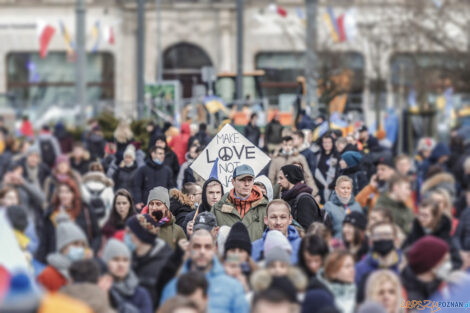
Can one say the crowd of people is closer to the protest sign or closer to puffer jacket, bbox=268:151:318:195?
the protest sign

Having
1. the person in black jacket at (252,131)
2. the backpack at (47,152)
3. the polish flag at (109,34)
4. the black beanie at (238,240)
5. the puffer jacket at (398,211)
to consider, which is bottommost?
the black beanie at (238,240)

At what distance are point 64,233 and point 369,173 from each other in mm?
8693

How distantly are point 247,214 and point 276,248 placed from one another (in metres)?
2.93

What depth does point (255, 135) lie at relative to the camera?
23938 mm

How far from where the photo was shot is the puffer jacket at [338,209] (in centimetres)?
1180

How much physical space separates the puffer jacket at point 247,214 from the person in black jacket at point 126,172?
184 inches

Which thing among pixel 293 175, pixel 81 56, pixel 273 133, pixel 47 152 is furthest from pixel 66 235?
pixel 81 56

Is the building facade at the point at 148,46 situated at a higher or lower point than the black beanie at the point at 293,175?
higher

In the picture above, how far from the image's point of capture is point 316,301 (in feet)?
25.8

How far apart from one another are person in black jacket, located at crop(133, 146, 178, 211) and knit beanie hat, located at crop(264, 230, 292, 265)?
5.66 m

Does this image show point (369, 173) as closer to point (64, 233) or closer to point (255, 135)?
point (255, 135)

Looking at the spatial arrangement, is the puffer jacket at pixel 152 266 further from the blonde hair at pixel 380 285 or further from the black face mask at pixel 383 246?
the blonde hair at pixel 380 285

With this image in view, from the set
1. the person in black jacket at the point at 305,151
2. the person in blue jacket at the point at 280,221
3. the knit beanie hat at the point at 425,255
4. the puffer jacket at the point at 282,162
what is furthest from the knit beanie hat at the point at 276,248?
the person in black jacket at the point at 305,151

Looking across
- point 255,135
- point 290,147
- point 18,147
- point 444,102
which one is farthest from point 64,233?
point 444,102
